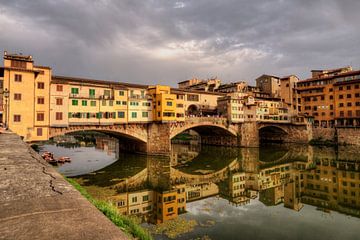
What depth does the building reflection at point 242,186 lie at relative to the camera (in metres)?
22.3

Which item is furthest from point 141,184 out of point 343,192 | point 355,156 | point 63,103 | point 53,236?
point 355,156

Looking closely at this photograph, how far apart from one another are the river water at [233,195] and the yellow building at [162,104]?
843cm

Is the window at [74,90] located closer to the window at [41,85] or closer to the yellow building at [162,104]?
the window at [41,85]

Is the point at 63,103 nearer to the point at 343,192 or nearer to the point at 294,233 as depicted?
the point at 294,233

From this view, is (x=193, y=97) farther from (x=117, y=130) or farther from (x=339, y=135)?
(x=339, y=135)

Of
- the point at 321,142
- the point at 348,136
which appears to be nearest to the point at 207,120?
the point at 321,142

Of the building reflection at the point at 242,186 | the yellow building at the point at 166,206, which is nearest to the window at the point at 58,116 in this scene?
the building reflection at the point at 242,186

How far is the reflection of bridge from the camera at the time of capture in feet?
151

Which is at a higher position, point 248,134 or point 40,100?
point 40,100

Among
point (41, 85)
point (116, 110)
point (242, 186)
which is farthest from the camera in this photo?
point (116, 110)

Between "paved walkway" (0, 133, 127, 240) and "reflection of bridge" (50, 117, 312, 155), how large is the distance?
34945 mm

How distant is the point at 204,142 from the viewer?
246ft

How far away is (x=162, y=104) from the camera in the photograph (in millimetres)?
47750

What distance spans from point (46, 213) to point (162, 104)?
4337cm
